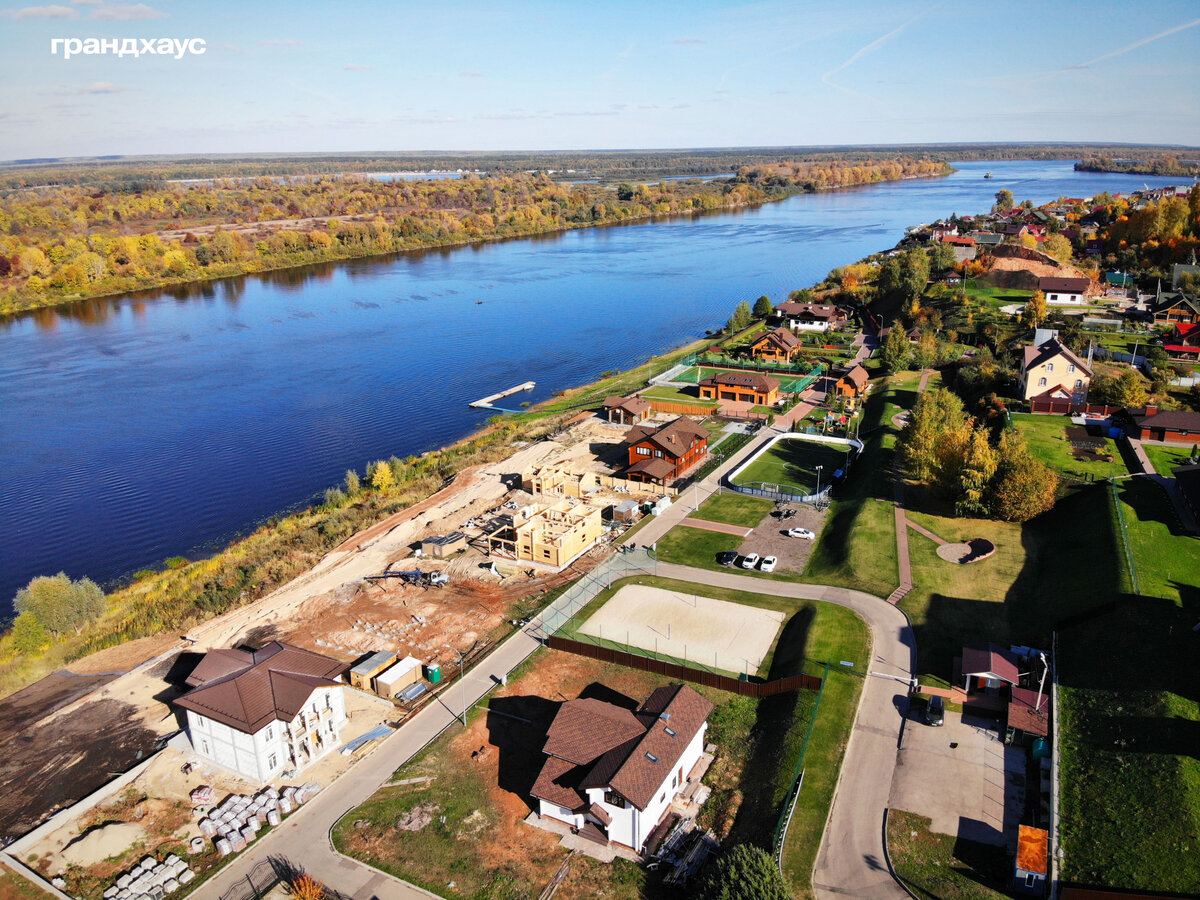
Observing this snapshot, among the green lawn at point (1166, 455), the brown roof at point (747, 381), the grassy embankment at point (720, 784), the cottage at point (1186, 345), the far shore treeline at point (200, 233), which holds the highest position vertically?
the far shore treeline at point (200, 233)

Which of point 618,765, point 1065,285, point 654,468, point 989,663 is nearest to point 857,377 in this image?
point 654,468

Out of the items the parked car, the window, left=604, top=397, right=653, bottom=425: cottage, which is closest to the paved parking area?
the parked car

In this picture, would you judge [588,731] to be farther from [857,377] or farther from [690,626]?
[857,377]

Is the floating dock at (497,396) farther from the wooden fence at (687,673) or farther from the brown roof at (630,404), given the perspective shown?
the wooden fence at (687,673)

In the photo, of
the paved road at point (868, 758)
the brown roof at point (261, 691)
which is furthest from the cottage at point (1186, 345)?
the brown roof at point (261, 691)

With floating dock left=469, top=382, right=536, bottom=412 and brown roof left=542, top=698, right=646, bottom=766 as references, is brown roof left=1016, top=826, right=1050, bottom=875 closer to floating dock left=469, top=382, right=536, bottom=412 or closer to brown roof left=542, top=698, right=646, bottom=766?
brown roof left=542, top=698, right=646, bottom=766

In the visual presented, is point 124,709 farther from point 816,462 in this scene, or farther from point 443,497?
point 816,462
